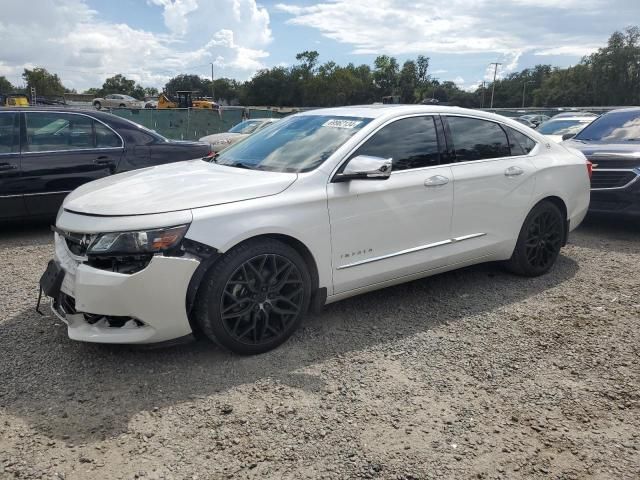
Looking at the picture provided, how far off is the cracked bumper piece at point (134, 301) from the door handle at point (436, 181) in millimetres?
1936

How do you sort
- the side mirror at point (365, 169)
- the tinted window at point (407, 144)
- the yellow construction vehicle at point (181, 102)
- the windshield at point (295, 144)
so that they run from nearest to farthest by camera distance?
1. the side mirror at point (365, 169)
2. the windshield at point (295, 144)
3. the tinted window at point (407, 144)
4. the yellow construction vehicle at point (181, 102)

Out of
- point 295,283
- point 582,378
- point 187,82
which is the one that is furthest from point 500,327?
point 187,82

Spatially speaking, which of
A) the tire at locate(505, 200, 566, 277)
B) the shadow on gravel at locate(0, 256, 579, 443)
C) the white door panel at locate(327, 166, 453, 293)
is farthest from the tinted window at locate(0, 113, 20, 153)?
the tire at locate(505, 200, 566, 277)

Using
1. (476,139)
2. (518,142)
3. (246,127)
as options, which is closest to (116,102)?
(246,127)

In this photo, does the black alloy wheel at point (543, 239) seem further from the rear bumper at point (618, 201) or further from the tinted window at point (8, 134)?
the tinted window at point (8, 134)

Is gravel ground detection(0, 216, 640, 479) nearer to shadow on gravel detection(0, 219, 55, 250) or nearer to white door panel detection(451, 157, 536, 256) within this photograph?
white door panel detection(451, 157, 536, 256)

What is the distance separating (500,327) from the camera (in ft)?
13.4

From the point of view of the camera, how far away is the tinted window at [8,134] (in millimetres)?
6180

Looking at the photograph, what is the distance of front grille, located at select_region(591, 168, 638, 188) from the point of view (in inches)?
265

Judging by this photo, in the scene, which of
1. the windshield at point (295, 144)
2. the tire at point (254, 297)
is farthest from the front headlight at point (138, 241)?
the windshield at point (295, 144)

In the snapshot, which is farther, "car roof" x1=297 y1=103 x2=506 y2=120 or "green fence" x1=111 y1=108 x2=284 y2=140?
"green fence" x1=111 y1=108 x2=284 y2=140

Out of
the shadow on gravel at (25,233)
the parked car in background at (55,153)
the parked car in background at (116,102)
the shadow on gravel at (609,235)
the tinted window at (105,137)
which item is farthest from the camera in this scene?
the parked car in background at (116,102)

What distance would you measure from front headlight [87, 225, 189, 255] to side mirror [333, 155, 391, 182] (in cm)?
118

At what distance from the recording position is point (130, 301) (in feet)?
10.2
